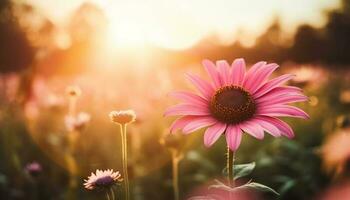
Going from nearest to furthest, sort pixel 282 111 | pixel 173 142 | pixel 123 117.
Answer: pixel 282 111 < pixel 123 117 < pixel 173 142

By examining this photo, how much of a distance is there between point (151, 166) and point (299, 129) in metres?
1.72

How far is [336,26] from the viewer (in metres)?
39.1

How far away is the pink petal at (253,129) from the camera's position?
1.53 meters

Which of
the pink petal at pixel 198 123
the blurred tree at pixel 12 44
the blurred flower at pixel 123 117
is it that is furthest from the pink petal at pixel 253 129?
the blurred tree at pixel 12 44

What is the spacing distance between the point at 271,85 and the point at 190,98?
27 centimetres

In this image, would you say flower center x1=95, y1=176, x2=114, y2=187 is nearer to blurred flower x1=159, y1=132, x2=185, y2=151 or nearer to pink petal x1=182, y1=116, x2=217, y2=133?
pink petal x1=182, y1=116, x2=217, y2=133

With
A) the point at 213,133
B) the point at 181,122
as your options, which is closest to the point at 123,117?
the point at 181,122

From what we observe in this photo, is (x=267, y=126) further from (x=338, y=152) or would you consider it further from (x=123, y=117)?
(x=338, y=152)

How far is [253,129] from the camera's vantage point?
5.33 feet

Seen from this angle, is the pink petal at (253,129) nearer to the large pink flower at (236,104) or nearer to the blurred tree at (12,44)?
the large pink flower at (236,104)

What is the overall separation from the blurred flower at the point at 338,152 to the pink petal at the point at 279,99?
166 centimetres

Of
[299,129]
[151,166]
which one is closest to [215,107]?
[151,166]

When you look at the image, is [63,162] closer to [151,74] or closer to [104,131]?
[104,131]

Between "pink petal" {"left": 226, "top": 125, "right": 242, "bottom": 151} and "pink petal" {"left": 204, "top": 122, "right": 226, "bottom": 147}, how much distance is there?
24mm
